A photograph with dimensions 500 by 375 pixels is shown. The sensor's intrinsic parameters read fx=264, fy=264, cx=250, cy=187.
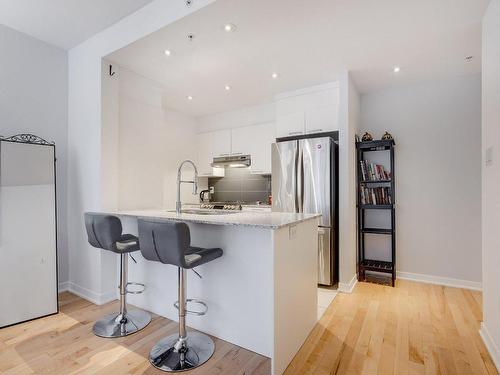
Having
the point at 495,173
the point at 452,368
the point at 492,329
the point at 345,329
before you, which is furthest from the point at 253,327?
the point at 495,173

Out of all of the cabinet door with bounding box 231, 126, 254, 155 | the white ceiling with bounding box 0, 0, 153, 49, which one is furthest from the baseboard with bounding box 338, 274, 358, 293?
the white ceiling with bounding box 0, 0, 153, 49

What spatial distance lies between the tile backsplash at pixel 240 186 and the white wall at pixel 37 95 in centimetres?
273

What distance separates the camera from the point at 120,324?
7.34ft

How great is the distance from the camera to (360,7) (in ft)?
6.69

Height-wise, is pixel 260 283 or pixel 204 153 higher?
pixel 204 153

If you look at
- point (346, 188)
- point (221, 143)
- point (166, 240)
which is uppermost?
point (221, 143)

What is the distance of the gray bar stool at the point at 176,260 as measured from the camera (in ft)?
5.39

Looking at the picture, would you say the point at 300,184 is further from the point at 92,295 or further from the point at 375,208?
the point at 92,295

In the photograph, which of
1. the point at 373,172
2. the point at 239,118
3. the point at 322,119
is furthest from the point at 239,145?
the point at 373,172

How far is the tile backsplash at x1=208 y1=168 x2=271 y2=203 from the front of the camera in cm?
477

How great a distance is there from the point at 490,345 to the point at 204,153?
14.6 feet

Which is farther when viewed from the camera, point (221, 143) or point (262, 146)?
point (221, 143)

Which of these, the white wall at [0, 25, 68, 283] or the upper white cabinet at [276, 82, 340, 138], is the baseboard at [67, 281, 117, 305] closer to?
the white wall at [0, 25, 68, 283]

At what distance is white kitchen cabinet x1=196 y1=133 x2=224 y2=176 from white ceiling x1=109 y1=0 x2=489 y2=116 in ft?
4.44
